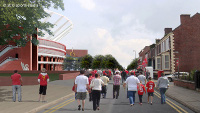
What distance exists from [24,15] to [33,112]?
9.31 m

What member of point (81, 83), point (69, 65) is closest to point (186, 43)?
point (81, 83)

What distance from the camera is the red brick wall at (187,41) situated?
1724 inches

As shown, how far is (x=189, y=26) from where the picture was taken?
44031mm

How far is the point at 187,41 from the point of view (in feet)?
145

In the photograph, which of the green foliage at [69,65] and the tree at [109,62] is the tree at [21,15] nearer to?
the green foliage at [69,65]

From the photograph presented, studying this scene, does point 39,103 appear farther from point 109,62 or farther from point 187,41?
point 109,62

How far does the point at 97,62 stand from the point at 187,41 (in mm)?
85547

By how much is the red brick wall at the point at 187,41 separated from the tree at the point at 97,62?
83.1 m

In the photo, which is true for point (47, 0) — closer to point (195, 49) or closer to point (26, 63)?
point (195, 49)

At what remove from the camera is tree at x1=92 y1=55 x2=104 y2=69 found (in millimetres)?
125863

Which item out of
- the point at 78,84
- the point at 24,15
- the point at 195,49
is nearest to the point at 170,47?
the point at 195,49

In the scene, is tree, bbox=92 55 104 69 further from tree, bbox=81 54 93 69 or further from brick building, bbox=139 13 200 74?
brick building, bbox=139 13 200 74

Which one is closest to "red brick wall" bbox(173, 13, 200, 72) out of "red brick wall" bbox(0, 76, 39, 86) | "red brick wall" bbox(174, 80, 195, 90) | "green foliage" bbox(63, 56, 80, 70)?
"red brick wall" bbox(174, 80, 195, 90)

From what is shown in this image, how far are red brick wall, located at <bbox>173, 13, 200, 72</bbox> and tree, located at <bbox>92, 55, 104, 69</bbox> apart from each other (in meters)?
83.1
